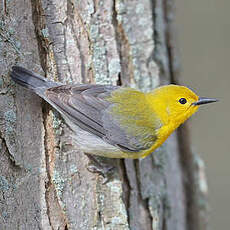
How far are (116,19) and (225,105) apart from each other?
5174 mm

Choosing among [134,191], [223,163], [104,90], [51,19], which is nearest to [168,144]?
[134,191]

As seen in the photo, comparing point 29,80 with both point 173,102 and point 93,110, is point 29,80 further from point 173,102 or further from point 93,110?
point 173,102

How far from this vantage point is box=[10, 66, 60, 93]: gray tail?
279 cm

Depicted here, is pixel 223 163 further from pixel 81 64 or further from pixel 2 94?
pixel 2 94

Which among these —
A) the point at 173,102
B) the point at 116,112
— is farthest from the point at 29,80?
the point at 173,102

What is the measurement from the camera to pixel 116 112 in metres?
3.31

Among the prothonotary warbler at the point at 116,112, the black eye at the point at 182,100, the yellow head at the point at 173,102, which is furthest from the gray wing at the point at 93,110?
the black eye at the point at 182,100

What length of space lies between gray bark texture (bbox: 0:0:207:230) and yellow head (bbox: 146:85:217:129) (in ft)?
0.54

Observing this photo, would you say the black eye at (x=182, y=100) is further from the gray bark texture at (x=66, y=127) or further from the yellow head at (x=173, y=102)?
the gray bark texture at (x=66, y=127)

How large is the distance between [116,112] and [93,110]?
0.19 meters

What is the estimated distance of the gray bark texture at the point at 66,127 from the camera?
2.80m

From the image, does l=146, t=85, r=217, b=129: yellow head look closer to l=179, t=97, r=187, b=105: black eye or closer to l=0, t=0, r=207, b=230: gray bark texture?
l=179, t=97, r=187, b=105: black eye

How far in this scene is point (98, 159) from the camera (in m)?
3.33

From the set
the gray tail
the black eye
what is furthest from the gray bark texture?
the black eye
